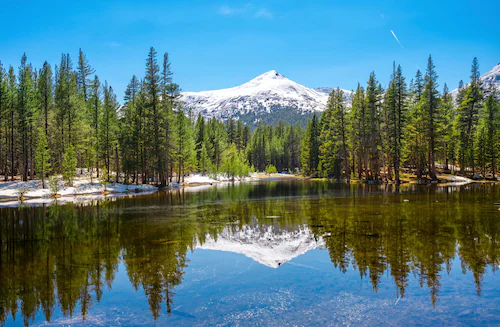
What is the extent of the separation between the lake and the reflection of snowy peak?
0.07 metres

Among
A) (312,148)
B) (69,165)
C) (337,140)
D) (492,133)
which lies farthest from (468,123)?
(69,165)

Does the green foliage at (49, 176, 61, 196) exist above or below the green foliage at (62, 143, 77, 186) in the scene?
below

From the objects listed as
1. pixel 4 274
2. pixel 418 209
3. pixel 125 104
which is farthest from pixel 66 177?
pixel 418 209

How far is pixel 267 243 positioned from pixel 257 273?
158 inches

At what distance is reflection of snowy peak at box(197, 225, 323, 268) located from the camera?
12680mm

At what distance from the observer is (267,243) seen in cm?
1458

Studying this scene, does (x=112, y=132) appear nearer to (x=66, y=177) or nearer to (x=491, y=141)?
(x=66, y=177)

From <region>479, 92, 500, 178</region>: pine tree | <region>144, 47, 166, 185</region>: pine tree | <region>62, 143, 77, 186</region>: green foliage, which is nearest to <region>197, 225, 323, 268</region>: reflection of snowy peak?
<region>62, 143, 77, 186</region>: green foliage

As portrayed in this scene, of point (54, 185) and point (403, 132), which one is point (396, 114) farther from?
point (54, 185)

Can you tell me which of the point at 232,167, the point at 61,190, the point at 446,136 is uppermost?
the point at 446,136

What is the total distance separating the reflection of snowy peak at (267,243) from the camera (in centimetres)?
1268

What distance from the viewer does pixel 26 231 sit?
17.4 metres

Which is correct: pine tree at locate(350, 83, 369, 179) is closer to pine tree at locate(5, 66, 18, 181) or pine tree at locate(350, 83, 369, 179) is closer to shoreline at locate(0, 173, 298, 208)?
shoreline at locate(0, 173, 298, 208)

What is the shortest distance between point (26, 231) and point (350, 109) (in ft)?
208
